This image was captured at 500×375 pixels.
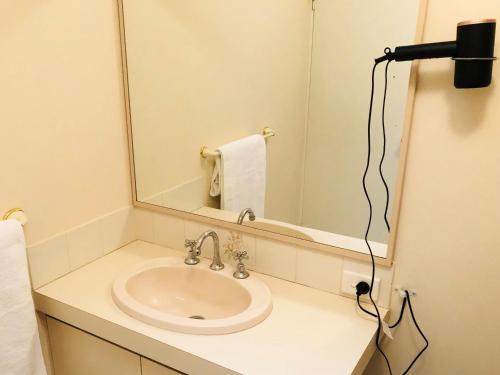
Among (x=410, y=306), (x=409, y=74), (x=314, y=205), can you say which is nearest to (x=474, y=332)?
(x=410, y=306)

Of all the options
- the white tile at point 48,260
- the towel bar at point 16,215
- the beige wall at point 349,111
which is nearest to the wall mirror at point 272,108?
the beige wall at point 349,111

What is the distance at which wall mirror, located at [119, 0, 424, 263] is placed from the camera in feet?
3.88

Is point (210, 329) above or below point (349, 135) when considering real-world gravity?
below

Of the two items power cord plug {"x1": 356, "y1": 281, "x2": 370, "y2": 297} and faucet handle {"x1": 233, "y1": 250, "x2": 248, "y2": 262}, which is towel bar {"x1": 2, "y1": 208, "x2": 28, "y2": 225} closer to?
faucet handle {"x1": 233, "y1": 250, "x2": 248, "y2": 262}

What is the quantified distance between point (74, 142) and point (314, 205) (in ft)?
2.63

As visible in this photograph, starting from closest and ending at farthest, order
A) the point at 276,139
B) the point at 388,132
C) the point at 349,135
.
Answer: the point at 388,132, the point at 349,135, the point at 276,139

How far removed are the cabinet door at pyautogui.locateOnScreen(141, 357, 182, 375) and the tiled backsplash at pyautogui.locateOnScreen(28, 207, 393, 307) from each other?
43 cm

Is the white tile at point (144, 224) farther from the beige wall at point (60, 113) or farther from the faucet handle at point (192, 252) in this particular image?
the faucet handle at point (192, 252)

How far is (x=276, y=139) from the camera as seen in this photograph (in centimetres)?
140

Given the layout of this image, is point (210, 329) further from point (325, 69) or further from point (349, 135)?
point (325, 69)

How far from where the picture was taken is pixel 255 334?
1.11m

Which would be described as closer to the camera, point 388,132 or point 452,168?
point 452,168

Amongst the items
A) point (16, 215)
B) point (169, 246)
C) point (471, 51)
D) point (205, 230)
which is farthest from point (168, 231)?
point (471, 51)

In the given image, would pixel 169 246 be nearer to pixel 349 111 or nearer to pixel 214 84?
pixel 214 84
